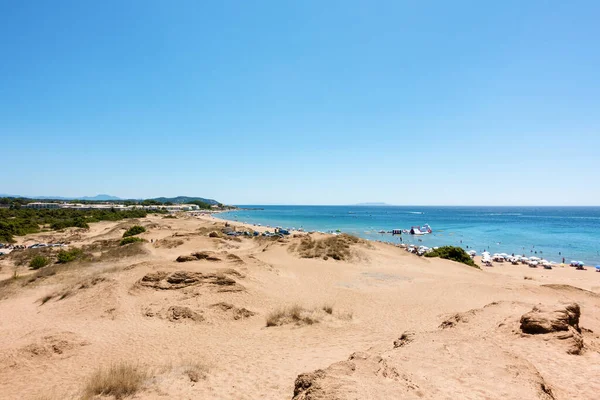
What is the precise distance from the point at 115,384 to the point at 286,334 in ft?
21.1

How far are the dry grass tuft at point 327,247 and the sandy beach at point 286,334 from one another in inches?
152

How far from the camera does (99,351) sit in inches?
446

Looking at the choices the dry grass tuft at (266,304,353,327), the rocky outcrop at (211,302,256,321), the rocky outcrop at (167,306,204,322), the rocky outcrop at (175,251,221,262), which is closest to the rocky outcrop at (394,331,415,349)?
the dry grass tuft at (266,304,353,327)

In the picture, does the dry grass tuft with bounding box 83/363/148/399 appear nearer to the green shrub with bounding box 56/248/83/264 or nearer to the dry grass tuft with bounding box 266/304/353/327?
the dry grass tuft with bounding box 266/304/353/327

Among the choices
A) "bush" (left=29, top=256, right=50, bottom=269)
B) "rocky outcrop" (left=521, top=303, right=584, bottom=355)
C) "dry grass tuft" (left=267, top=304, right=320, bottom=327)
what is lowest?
"bush" (left=29, top=256, right=50, bottom=269)

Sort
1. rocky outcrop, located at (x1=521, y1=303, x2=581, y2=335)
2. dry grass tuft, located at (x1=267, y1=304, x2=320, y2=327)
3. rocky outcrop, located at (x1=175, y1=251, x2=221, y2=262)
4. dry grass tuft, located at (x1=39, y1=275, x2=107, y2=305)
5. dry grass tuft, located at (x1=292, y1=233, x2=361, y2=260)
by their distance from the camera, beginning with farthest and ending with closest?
1. dry grass tuft, located at (x1=292, y1=233, x2=361, y2=260)
2. rocky outcrop, located at (x1=175, y1=251, x2=221, y2=262)
3. dry grass tuft, located at (x1=39, y1=275, x2=107, y2=305)
4. dry grass tuft, located at (x1=267, y1=304, x2=320, y2=327)
5. rocky outcrop, located at (x1=521, y1=303, x2=581, y2=335)

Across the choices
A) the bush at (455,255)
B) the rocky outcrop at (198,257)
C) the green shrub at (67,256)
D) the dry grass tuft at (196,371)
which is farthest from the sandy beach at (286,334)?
the bush at (455,255)

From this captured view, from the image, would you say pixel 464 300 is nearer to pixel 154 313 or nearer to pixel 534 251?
pixel 154 313

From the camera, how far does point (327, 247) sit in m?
32.3

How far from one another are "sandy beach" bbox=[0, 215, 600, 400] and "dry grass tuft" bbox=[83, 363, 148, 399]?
0.30m

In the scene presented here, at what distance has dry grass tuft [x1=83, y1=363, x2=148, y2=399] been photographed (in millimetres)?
7926

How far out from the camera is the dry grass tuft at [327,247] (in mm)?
30672

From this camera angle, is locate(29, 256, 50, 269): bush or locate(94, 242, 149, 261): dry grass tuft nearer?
locate(29, 256, 50, 269): bush

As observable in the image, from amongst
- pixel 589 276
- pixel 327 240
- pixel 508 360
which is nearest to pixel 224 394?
pixel 508 360
